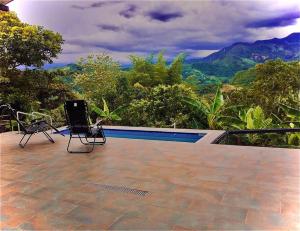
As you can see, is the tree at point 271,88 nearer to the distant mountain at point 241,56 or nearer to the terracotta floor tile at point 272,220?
the terracotta floor tile at point 272,220

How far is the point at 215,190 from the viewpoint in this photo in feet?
10.7

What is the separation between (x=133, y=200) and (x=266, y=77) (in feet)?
24.4

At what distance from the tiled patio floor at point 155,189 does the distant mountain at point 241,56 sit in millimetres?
16059

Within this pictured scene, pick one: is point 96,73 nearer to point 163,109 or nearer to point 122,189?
point 163,109

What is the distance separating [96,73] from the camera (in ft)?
47.4

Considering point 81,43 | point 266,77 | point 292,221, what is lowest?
point 292,221

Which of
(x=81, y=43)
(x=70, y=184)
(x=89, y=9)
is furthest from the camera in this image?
(x=81, y=43)

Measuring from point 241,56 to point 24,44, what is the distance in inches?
653

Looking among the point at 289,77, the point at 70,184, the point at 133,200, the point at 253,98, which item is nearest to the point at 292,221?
the point at 133,200

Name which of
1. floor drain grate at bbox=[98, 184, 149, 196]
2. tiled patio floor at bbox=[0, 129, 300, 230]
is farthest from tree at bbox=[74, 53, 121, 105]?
floor drain grate at bbox=[98, 184, 149, 196]

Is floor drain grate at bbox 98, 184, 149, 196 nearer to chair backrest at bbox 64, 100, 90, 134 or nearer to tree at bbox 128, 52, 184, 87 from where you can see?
chair backrest at bbox 64, 100, 90, 134

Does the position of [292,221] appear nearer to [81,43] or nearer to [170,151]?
[170,151]

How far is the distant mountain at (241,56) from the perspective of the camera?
2000cm

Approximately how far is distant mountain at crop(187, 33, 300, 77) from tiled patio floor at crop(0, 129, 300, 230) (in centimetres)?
1606
